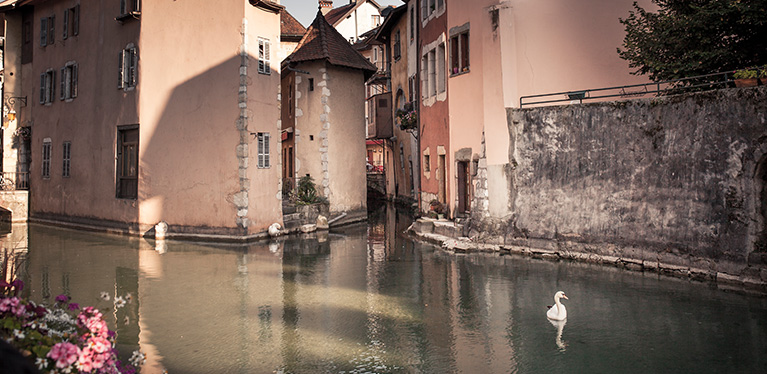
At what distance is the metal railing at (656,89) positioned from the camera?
11367mm

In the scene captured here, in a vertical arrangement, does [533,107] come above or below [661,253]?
above

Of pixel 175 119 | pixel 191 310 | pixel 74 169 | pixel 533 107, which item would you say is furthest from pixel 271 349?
pixel 74 169

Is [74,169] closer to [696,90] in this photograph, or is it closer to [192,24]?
[192,24]

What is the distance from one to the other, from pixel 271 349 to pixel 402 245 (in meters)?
9.26

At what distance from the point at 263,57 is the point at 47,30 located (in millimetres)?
11286

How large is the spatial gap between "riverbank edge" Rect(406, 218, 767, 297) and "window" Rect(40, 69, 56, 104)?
15.5 meters

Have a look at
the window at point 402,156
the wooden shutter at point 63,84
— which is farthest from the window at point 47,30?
the window at point 402,156

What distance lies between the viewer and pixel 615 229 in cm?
1264

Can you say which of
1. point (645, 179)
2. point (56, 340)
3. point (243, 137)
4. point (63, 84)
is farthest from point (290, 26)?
point (56, 340)

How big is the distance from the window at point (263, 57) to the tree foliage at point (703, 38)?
10.5 metres

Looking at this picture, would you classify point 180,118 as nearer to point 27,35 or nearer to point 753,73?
point 27,35

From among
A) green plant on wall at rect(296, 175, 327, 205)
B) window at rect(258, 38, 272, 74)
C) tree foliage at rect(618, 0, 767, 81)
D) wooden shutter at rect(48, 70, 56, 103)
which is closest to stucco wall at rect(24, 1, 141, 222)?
wooden shutter at rect(48, 70, 56, 103)

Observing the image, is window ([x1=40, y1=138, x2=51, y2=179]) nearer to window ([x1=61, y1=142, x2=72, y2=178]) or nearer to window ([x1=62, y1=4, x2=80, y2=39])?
window ([x1=61, y1=142, x2=72, y2=178])

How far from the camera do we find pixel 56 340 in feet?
12.7
